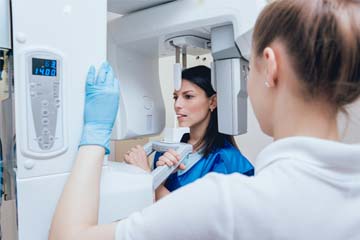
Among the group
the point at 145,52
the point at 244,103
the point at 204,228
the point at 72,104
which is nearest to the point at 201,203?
the point at 204,228

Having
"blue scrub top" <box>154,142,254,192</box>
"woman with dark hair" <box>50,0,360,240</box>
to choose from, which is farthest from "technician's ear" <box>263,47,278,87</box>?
"blue scrub top" <box>154,142,254,192</box>

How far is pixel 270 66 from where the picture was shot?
55cm

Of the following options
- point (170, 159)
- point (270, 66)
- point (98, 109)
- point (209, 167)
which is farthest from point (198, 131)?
point (270, 66)

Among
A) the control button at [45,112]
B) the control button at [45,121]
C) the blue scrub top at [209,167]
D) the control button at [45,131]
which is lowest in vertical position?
the blue scrub top at [209,167]

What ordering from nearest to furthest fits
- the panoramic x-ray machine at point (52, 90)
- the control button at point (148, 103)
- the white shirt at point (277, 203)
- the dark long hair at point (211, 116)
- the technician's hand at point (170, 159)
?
the white shirt at point (277, 203), the panoramic x-ray machine at point (52, 90), the technician's hand at point (170, 159), the control button at point (148, 103), the dark long hair at point (211, 116)

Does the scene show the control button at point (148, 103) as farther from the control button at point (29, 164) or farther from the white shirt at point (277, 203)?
the white shirt at point (277, 203)

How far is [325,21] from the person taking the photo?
0.51 m

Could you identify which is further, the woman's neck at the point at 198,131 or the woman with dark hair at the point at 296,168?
the woman's neck at the point at 198,131

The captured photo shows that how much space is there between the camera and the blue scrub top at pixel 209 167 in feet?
4.78

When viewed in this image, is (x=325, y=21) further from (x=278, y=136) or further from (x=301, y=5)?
(x=278, y=136)

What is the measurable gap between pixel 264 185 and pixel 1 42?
624mm

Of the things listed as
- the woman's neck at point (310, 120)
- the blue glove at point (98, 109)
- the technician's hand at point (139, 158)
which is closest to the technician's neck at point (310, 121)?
the woman's neck at point (310, 120)

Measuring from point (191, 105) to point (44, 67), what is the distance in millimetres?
929

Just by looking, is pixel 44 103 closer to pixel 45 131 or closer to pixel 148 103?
pixel 45 131
